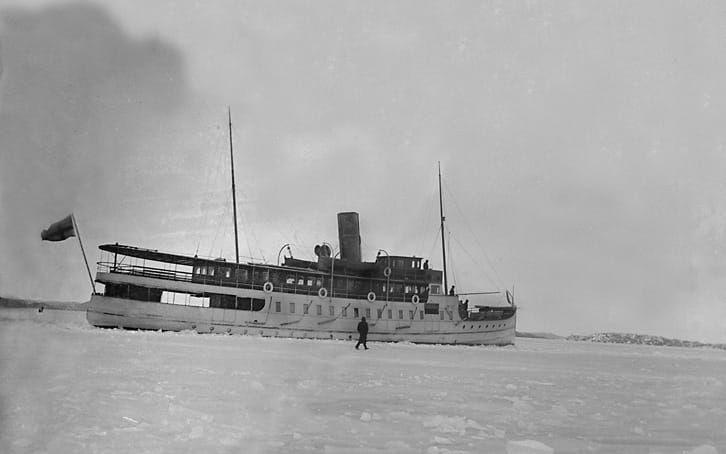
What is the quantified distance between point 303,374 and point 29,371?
12.6 feet

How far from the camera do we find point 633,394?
330 inches

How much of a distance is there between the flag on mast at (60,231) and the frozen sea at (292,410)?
35.4 inches

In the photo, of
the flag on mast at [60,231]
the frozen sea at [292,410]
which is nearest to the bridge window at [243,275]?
the frozen sea at [292,410]

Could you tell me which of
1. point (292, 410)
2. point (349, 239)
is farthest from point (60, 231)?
point (349, 239)

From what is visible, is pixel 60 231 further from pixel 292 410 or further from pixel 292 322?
pixel 292 322

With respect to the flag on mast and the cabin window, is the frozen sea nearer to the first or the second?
the flag on mast

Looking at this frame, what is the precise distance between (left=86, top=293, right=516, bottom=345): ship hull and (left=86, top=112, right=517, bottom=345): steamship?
0.04 metres

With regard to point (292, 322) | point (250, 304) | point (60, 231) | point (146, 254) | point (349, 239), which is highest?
point (349, 239)

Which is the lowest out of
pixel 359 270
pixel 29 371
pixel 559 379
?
pixel 559 379

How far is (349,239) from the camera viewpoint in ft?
96.8

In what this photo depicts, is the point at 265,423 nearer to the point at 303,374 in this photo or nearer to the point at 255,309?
the point at 303,374

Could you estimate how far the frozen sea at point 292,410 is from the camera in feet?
14.8

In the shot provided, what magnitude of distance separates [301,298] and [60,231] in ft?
64.1

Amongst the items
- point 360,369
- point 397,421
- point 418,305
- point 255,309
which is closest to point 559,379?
point 360,369
